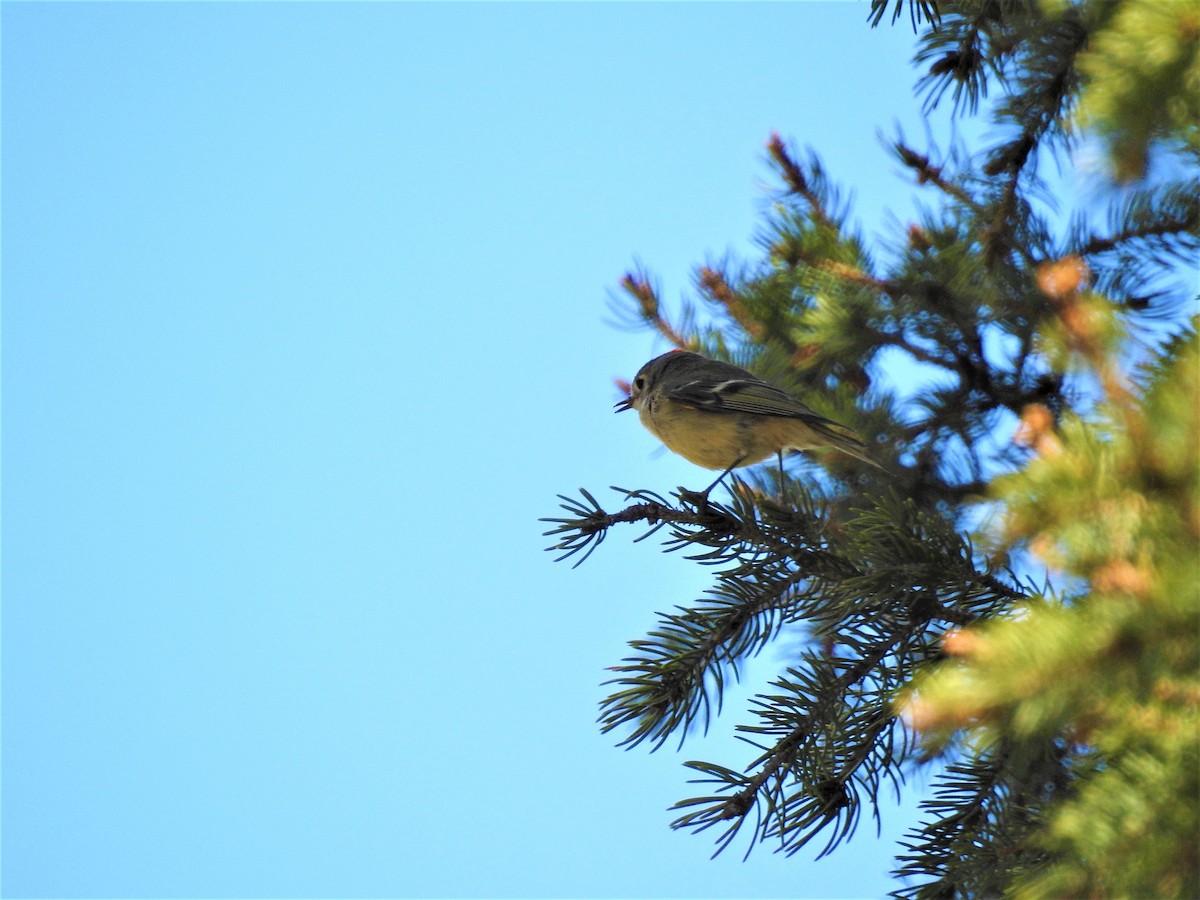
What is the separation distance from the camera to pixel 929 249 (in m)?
3.16

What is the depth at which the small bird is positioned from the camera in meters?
3.20

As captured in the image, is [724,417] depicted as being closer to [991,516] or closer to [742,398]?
[742,398]

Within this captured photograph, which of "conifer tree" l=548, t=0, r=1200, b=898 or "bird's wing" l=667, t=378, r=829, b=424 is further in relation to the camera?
"bird's wing" l=667, t=378, r=829, b=424

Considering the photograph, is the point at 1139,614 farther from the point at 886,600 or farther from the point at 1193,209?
the point at 1193,209

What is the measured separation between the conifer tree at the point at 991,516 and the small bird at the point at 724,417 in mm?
90

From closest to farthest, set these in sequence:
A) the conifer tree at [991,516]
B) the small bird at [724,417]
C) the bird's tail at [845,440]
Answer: the conifer tree at [991,516] → the bird's tail at [845,440] → the small bird at [724,417]

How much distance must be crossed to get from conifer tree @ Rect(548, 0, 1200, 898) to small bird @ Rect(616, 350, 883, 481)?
0.09 m

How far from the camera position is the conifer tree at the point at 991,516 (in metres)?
0.90

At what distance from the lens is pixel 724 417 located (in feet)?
11.2

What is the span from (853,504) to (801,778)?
1412 millimetres

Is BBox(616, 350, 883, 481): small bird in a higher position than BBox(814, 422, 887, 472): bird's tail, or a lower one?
higher

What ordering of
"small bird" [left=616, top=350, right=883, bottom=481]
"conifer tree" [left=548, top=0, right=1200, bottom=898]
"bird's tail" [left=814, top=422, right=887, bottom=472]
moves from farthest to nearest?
"small bird" [left=616, top=350, right=883, bottom=481]
"bird's tail" [left=814, top=422, right=887, bottom=472]
"conifer tree" [left=548, top=0, right=1200, bottom=898]

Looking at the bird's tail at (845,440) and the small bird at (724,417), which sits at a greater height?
the small bird at (724,417)

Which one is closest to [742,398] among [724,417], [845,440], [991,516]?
[724,417]
